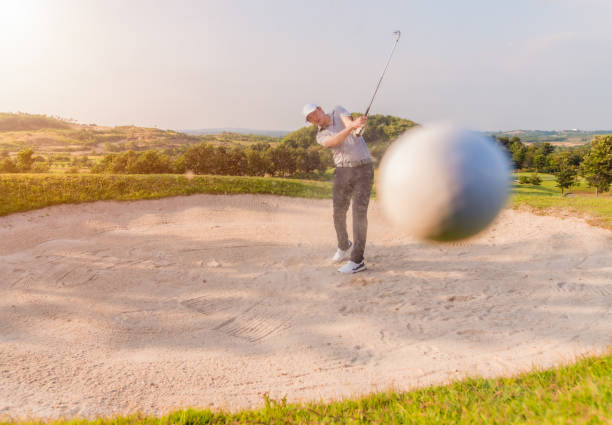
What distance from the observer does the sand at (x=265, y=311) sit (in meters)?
4.59

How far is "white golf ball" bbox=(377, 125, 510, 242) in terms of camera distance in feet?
11.9

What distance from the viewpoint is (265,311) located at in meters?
6.53

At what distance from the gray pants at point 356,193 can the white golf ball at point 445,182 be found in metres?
2.83

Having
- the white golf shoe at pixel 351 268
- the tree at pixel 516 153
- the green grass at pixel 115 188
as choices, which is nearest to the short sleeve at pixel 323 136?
the white golf shoe at pixel 351 268

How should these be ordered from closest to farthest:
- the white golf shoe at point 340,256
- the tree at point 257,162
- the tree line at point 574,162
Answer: the white golf shoe at point 340,256, the tree at point 257,162, the tree line at point 574,162

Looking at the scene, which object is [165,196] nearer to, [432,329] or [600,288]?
[432,329]

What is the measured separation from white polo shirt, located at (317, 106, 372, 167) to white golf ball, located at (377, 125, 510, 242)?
2.72 meters

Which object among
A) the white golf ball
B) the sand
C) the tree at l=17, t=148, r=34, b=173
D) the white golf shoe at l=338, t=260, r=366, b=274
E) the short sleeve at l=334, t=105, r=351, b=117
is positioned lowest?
the sand

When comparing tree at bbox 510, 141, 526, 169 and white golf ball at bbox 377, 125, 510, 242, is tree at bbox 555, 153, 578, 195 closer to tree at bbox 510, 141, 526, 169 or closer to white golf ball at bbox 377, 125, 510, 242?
tree at bbox 510, 141, 526, 169

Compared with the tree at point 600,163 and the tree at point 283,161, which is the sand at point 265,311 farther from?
the tree at point 600,163

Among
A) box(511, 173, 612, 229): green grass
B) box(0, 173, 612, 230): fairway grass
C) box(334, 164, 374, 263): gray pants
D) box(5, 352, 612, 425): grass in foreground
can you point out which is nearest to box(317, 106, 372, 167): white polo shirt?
box(334, 164, 374, 263): gray pants

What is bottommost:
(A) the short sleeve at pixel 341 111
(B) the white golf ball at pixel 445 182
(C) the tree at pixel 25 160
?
(C) the tree at pixel 25 160

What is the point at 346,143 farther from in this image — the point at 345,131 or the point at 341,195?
the point at 341,195

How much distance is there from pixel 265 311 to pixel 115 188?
8670 mm
